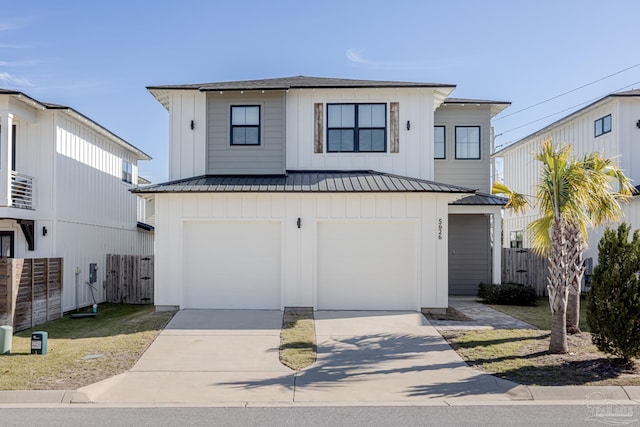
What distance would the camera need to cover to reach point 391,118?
1512 centimetres

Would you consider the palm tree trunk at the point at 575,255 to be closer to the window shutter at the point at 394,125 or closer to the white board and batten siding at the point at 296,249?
the white board and batten siding at the point at 296,249

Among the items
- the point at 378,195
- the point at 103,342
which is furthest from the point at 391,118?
the point at 103,342

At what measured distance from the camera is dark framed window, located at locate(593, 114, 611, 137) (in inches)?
695

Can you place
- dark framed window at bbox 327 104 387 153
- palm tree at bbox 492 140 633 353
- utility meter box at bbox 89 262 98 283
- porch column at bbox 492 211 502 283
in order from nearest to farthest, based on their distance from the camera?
palm tree at bbox 492 140 633 353 < dark framed window at bbox 327 104 387 153 < utility meter box at bbox 89 262 98 283 < porch column at bbox 492 211 502 283

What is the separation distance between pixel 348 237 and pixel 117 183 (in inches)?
443

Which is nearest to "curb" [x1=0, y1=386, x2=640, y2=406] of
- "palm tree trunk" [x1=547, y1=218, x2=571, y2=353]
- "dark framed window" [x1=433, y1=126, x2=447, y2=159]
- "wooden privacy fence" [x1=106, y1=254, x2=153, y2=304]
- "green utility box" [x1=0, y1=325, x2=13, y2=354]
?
"palm tree trunk" [x1=547, y1=218, x2=571, y2=353]

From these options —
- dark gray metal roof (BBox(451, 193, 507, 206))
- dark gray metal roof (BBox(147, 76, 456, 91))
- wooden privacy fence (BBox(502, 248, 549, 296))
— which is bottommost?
wooden privacy fence (BBox(502, 248, 549, 296))

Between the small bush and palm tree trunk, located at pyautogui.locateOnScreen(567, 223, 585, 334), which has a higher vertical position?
palm tree trunk, located at pyautogui.locateOnScreen(567, 223, 585, 334)

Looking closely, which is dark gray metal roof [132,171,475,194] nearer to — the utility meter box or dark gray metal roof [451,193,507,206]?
dark gray metal roof [451,193,507,206]

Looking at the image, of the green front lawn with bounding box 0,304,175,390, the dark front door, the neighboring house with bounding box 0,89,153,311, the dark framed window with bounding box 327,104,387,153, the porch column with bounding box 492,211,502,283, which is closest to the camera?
the green front lawn with bounding box 0,304,175,390

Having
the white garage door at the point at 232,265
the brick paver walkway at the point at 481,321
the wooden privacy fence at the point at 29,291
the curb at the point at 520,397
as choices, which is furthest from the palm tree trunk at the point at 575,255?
the wooden privacy fence at the point at 29,291

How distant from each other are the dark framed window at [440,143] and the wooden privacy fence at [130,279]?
35.9 feet

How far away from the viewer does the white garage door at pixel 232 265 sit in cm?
1368

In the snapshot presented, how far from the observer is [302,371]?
8.59 m
